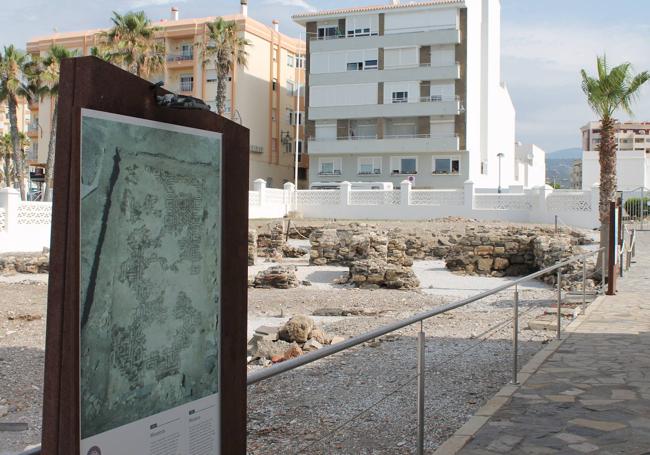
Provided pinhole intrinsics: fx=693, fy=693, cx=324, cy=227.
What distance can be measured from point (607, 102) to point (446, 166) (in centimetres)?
3471

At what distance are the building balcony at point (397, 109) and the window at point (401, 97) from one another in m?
0.34

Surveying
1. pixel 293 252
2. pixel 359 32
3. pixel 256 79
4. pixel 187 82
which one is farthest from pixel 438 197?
pixel 187 82

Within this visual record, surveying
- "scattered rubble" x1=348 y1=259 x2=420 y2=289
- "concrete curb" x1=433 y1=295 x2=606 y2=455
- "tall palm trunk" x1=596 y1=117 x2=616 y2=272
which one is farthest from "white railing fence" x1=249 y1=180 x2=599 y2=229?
"concrete curb" x1=433 y1=295 x2=606 y2=455

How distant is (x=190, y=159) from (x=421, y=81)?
51951mm

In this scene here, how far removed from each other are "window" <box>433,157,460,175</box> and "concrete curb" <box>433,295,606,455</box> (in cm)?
4208

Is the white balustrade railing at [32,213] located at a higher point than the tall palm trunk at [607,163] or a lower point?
lower

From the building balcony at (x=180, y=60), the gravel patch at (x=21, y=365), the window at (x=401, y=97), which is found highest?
the building balcony at (x=180, y=60)

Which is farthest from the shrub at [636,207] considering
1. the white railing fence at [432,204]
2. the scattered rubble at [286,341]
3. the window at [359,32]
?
the scattered rubble at [286,341]

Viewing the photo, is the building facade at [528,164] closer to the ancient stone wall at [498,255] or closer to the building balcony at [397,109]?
the building balcony at [397,109]

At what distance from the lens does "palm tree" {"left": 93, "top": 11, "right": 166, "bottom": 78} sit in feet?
141

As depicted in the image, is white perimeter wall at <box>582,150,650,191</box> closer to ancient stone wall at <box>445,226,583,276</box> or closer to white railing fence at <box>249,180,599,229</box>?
white railing fence at <box>249,180,599,229</box>

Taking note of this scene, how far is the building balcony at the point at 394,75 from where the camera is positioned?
2035 inches

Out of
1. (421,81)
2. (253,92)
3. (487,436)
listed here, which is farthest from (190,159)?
(253,92)

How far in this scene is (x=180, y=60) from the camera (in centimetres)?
6019
